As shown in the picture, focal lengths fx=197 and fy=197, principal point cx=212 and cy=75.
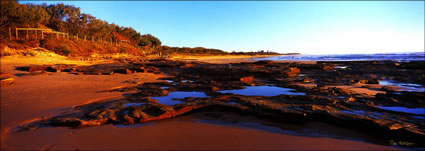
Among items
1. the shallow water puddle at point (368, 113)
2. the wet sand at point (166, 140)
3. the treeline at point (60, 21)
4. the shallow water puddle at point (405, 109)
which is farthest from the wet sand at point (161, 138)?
the treeline at point (60, 21)

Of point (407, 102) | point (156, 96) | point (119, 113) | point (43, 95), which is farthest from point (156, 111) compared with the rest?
point (407, 102)

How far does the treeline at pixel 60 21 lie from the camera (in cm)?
2431

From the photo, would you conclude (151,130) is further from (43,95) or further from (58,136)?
(43,95)

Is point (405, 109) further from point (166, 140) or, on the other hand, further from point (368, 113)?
point (166, 140)

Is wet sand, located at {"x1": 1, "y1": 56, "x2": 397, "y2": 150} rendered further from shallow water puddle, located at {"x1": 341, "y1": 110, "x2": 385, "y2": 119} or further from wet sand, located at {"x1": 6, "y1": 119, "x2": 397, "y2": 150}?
shallow water puddle, located at {"x1": 341, "y1": 110, "x2": 385, "y2": 119}

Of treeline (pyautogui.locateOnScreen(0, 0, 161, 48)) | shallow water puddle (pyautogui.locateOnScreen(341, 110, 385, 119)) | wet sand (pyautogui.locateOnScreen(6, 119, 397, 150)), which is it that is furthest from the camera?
treeline (pyautogui.locateOnScreen(0, 0, 161, 48))

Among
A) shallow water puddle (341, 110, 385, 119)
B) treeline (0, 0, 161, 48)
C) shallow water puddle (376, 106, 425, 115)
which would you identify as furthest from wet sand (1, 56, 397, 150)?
treeline (0, 0, 161, 48)

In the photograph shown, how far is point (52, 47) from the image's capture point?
21.2 meters

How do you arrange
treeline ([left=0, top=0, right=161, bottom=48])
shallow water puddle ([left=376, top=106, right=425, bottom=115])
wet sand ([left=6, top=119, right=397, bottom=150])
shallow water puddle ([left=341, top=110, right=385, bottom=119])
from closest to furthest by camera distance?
wet sand ([left=6, top=119, right=397, bottom=150]) < shallow water puddle ([left=341, top=110, right=385, bottom=119]) < shallow water puddle ([left=376, top=106, right=425, bottom=115]) < treeline ([left=0, top=0, right=161, bottom=48])

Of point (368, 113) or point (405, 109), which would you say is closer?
point (368, 113)

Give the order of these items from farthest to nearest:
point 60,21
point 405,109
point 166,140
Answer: point 60,21, point 405,109, point 166,140

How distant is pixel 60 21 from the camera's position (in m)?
36.5

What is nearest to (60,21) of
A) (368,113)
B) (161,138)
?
(161,138)

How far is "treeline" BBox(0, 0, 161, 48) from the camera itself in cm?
2431
